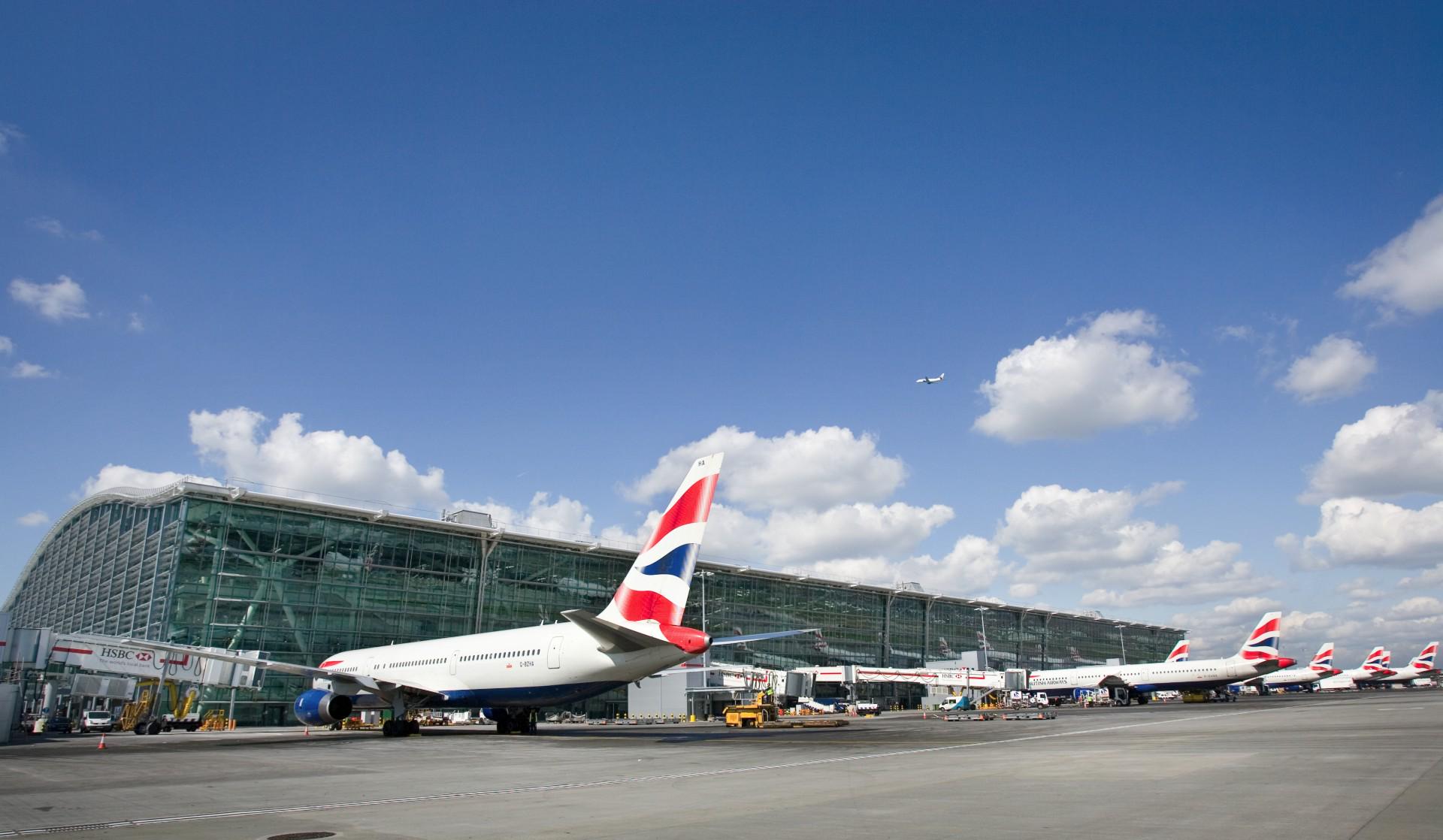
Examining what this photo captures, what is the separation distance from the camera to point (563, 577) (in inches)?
3000

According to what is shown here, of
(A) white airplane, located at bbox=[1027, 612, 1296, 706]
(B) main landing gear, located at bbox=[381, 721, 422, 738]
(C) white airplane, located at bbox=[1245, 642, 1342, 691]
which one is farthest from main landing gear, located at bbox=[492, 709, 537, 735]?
(C) white airplane, located at bbox=[1245, 642, 1342, 691]

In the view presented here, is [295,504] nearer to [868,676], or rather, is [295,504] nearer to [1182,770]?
[868,676]

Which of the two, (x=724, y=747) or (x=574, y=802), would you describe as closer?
(x=574, y=802)

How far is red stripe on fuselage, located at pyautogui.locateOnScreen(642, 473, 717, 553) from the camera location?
25.9 metres

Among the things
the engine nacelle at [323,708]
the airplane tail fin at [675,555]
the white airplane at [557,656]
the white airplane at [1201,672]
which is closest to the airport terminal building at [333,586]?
the white airplane at [1201,672]

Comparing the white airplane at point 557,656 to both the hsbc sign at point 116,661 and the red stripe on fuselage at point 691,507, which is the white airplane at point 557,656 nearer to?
the red stripe on fuselage at point 691,507

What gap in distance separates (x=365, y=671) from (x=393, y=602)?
26.0m

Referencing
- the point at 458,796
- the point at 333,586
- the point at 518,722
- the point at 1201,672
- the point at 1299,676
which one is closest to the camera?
the point at 458,796

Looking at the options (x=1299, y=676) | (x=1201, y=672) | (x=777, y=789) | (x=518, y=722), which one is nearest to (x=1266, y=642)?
(x=1201, y=672)

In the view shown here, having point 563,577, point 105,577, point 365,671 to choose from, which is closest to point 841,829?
point 365,671

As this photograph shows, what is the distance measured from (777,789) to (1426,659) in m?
155

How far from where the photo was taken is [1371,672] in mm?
119188

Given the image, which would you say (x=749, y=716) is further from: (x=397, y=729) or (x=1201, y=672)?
(x=1201, y=672)

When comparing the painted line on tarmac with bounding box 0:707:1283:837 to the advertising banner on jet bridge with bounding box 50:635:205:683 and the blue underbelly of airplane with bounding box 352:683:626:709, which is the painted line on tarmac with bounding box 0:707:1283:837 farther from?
the advertising banner on jet bridge with bounding box 50:635:205:683
